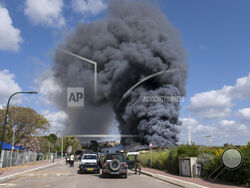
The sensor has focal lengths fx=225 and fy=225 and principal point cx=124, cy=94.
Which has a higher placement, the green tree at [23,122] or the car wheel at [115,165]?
the green tree at [23,122]

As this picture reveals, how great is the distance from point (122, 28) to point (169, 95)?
1886 centimetres

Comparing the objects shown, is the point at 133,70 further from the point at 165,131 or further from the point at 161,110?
the point at 165,131

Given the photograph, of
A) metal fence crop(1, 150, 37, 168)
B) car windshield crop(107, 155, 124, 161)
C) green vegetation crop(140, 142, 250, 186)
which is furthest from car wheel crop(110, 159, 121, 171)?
metal fence crop(1, 150, 37, 168)

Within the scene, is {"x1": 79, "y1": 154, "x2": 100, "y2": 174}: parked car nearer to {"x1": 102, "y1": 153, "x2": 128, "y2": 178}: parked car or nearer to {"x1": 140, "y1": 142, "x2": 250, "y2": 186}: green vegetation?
{"x1": 102, "y1": 153, "x2": 128, "y2": 178}: parked car

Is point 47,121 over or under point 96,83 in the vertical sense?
under

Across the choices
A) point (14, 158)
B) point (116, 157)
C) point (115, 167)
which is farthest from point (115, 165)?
point (14, 158)

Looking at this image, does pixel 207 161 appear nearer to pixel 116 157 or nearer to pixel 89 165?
pixel 116 157

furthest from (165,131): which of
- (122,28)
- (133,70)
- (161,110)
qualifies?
(122,28)

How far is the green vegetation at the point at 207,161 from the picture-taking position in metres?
9.23

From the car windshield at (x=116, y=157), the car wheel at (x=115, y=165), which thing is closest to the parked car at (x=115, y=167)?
the car wheel at (x=115, y=165)

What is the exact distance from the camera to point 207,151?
12.7 metres

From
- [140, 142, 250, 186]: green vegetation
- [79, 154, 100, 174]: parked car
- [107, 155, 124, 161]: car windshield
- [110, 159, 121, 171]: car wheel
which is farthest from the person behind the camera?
[79, 154, 100, 174]: parked car

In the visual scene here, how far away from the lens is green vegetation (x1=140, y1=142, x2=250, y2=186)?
923 centimetres

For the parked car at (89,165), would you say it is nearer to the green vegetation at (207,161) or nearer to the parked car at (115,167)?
the parked car at (115,167)
